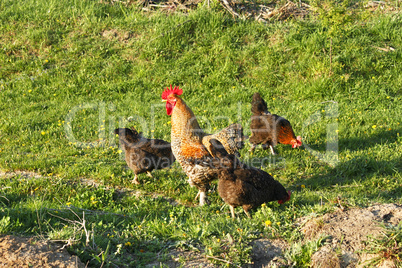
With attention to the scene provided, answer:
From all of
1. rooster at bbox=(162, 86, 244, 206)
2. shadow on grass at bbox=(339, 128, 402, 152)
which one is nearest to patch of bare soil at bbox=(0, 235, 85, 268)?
rooster at bbox=(162, 86, 244, 206)

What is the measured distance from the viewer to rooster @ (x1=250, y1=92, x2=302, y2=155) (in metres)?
7.30

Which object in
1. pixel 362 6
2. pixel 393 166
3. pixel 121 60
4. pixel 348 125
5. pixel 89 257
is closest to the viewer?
pixel 89 257

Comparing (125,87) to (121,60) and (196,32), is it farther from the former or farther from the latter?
(196,32)

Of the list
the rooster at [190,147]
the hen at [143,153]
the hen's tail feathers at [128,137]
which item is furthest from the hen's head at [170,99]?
the hen's tail feathers at [128,137]

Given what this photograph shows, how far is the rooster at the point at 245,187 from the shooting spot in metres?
4.88

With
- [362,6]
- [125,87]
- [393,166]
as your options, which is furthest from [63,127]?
[362,6]

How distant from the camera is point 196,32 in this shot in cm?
1121

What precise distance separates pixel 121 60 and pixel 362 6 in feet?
24.8

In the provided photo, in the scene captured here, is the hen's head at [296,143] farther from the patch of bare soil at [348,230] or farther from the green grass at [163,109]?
the patch of bare soil at [348,230]

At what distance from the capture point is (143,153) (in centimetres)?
648

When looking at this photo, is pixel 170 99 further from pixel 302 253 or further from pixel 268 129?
pixel 302 253

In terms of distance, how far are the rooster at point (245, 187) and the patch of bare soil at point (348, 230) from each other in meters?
0.77

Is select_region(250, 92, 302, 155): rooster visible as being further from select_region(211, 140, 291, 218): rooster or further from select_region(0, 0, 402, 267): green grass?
select_region(211, 140, 291, 218): rooster

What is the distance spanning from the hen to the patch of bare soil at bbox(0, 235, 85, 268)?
9.58ft
